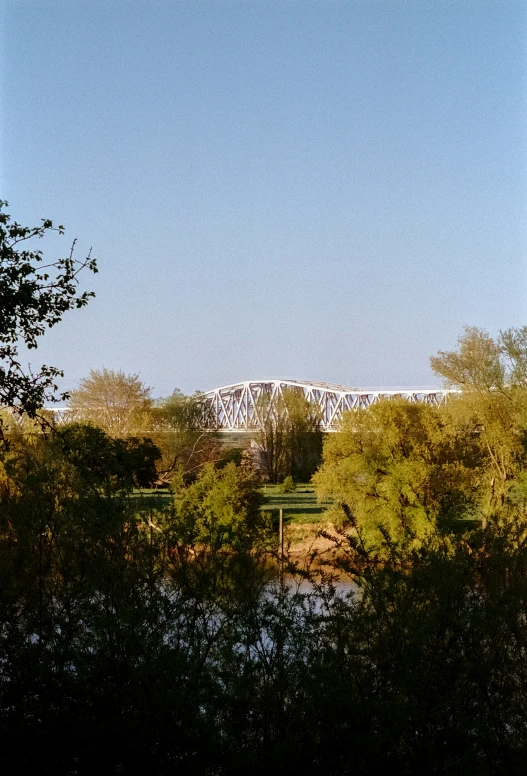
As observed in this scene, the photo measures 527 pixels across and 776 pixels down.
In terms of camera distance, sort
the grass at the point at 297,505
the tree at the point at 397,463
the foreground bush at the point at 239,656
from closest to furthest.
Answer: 1. the foreground bush at the point at 239,656
2. the tree at the point at 397,463
3. the grass at the point at 297,505

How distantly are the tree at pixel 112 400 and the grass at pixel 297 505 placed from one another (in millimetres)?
8616

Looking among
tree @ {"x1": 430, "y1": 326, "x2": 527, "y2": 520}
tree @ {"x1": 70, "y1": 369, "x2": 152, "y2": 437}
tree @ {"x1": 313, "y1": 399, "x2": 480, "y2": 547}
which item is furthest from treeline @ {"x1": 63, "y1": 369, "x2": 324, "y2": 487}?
tree @ {"x1": 313, "y1": 399, "x2": 480, "y2": 547}

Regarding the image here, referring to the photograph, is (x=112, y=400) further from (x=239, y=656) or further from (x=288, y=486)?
(x=239, y=656)

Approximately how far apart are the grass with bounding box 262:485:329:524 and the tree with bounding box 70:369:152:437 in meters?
8.62

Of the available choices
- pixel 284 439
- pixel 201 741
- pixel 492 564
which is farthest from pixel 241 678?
pixel 284 439

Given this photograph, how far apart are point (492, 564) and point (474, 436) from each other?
76.4ft

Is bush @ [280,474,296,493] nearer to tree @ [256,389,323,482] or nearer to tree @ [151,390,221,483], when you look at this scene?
tree @ [151,390,221,483]

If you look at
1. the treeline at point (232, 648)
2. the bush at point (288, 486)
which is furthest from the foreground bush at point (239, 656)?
the bush at point (288, 486)

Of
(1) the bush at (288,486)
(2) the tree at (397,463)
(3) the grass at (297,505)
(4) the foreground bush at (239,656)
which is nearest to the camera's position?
(4) the foreground bush at (239,656)

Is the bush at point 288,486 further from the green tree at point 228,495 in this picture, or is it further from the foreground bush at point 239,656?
the foreground bush at point 239,656

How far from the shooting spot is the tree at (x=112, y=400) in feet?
167

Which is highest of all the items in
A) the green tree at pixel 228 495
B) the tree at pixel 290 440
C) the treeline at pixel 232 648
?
the tree at pixel 290 440

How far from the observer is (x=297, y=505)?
3650 centimetres

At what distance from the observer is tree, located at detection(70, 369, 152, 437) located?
50.8 metres
